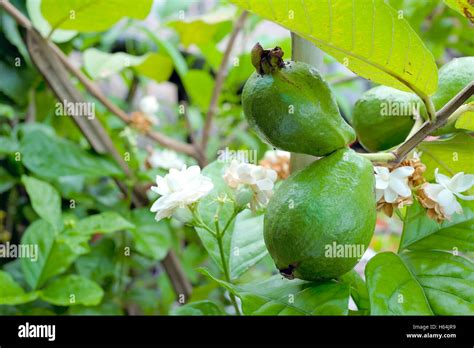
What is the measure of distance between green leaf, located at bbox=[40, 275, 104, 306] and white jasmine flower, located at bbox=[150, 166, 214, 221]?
→ 0.23 m

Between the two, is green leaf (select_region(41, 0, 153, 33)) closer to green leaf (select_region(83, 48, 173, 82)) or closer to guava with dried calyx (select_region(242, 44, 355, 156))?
green leaf (select_region(83, 48, 173, 82))

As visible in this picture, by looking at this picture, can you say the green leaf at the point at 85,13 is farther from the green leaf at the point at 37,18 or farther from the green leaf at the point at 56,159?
the green leaf at the point at 56,159

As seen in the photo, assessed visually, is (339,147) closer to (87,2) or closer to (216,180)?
(216,180)

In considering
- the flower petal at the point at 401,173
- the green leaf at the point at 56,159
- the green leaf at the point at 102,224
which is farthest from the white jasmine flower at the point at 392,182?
the green leaf at the point at 56,159

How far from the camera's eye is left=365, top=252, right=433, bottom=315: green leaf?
318 millimetres

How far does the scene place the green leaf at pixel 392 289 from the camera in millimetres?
318

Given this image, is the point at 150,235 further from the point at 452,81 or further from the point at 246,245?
the point at 452,81

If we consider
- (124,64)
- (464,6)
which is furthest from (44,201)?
(464,6)

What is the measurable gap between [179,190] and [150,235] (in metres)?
0.35

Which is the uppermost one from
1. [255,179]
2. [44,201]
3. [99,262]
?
[255,179]

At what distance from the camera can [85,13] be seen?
0.62 m

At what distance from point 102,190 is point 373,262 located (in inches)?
25.0

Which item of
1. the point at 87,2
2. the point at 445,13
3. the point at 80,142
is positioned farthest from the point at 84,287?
the point at 445,13

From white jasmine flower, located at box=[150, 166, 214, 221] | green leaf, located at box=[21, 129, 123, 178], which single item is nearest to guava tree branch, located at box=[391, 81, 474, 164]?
white jasmine flower, located at box=[150, 166, 214, 221]
